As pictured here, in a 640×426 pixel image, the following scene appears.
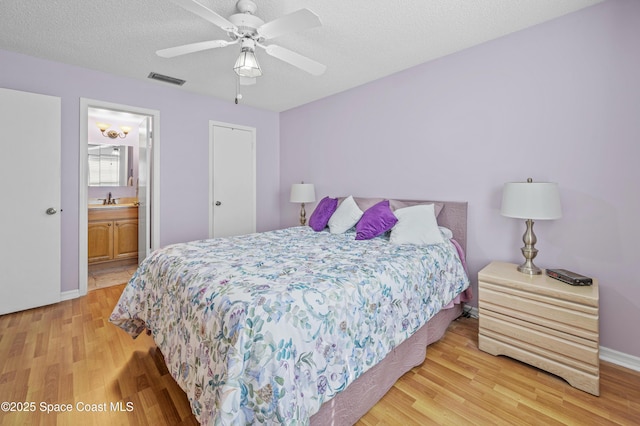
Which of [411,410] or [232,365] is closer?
[232,365]

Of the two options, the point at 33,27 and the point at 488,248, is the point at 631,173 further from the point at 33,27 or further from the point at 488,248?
the point at 33,27

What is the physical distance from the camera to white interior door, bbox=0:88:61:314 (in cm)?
261

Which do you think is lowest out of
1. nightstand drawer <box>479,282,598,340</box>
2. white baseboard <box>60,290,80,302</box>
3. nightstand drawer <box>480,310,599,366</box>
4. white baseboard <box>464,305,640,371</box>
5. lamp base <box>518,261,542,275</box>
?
white baseboard <box>464,305,640,371</box>

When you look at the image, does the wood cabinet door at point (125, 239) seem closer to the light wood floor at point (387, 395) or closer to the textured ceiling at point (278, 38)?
the light wood floor at point (387, 395)

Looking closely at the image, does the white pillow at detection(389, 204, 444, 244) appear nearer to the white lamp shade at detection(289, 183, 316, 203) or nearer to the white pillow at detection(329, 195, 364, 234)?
the white pillow at detection(329, 195, 364, 234)

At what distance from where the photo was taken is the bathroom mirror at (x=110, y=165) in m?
4.56

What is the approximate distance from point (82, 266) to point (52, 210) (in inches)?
27.2

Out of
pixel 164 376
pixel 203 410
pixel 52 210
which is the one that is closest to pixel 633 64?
pixel 203 410

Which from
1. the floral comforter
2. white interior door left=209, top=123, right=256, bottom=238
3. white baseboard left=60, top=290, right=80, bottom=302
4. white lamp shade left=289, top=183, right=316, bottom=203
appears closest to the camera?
the floral comforter

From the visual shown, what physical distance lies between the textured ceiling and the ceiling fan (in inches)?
6.6

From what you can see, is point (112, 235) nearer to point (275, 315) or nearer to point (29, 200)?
point (29, 200)

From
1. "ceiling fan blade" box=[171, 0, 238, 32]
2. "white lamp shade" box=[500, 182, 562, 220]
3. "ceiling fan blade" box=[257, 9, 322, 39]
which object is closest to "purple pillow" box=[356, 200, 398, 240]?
"white lamp shade" box=[500, 182, 562, 220]

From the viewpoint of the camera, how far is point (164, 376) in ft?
5.88

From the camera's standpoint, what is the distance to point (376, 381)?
60.9 inches
